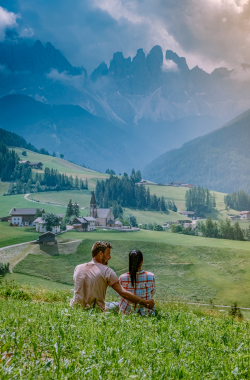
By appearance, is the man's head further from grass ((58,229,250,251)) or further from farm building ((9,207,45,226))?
farm building ((9,207,45,226))

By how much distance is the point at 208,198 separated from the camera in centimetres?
5081

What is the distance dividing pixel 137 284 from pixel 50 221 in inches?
951

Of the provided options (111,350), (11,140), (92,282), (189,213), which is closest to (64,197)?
(189,213)

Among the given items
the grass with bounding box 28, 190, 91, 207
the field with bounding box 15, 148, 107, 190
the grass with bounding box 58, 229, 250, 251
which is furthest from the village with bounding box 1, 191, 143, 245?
the field with bounding box 15, 148, 107, 190

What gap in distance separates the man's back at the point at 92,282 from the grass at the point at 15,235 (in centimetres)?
2131

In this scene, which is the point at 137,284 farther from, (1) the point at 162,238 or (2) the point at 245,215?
(2) the point at 245,215

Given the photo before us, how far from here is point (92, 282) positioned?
13.4 feet

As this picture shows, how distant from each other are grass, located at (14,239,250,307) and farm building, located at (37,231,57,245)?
28.7 inches

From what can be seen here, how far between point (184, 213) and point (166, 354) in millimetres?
45031

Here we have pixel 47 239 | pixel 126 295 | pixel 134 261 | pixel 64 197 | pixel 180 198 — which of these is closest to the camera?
pixel 126 295

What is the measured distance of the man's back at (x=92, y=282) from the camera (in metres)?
4.05

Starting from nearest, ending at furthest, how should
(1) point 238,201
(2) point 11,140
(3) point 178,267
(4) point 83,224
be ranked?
(3) point 178,267, (4) point 83,224, (1) point 238,201, (2) point 11,140

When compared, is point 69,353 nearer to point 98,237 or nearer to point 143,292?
point 143,292

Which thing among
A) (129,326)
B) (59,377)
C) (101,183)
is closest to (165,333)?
(129,326)
